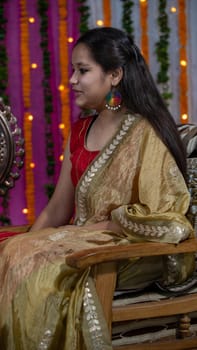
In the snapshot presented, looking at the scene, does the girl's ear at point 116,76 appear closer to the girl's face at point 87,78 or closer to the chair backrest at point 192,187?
the girl's face at point 87,78

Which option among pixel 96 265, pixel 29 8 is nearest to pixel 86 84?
pixel 96 265

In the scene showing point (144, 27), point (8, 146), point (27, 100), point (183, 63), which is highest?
point (144, 27)

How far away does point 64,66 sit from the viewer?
4.24 metres

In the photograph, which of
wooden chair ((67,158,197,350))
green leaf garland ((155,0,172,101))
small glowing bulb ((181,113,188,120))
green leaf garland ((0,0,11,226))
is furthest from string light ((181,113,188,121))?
wooden chair ((67,158,197,350))

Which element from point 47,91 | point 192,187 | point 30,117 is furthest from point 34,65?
point 192,187

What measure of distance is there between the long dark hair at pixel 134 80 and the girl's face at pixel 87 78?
0.02 metres

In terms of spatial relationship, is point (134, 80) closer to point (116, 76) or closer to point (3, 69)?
point (116, 76)

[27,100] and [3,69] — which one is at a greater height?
[3,69]

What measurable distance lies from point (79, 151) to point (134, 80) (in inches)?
14.0

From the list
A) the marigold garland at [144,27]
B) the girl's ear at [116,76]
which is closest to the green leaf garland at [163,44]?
the marigold garland at [144,27]

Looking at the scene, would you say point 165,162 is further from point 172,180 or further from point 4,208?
point 4,208

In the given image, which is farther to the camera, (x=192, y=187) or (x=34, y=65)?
(x=34, y=65)

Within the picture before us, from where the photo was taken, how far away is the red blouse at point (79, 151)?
105 inches

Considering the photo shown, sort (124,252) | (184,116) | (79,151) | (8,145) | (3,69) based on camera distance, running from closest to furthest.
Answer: (124,252) < (79,151) < (8,145) < (3,69) < (184,116)
